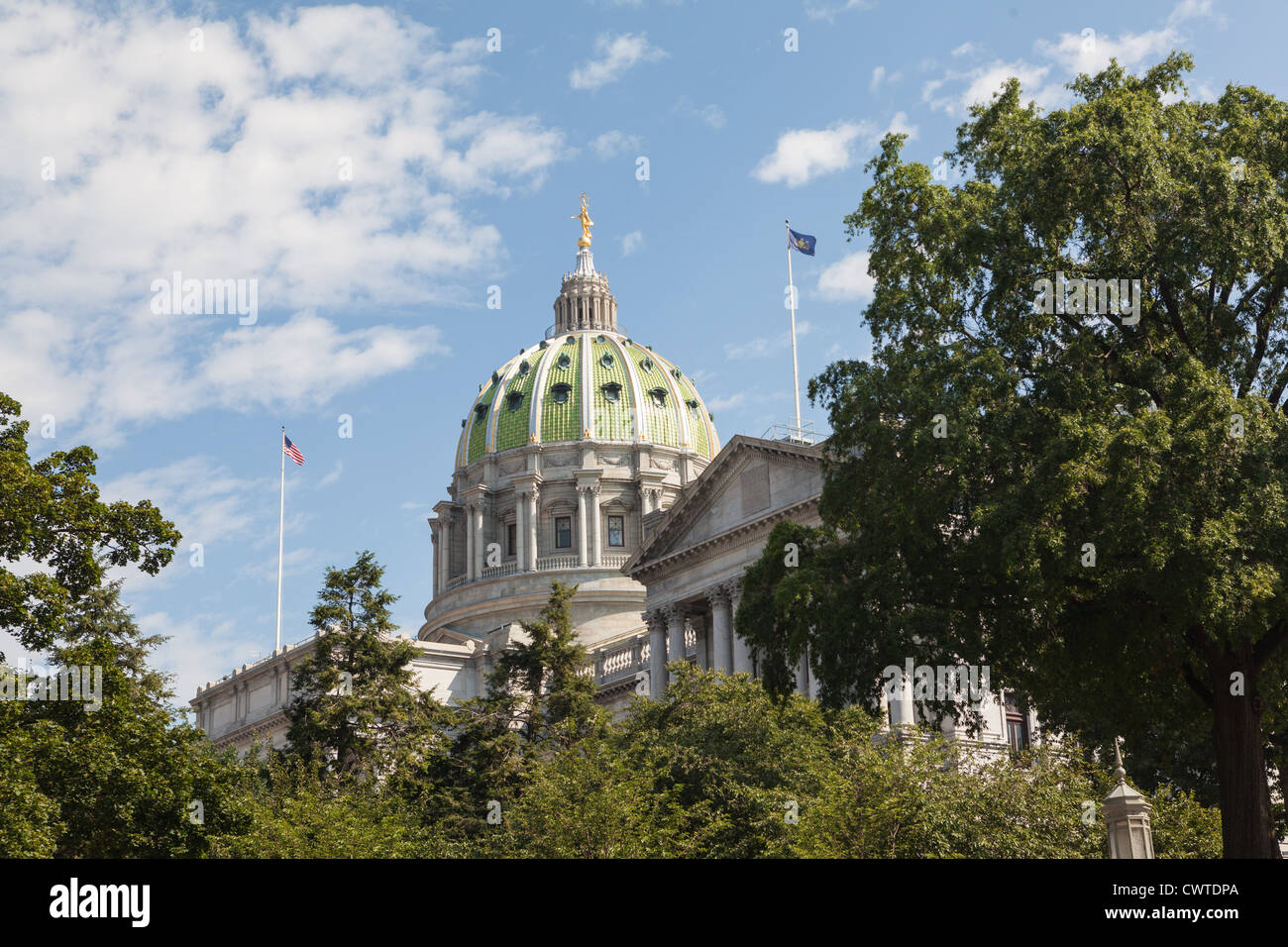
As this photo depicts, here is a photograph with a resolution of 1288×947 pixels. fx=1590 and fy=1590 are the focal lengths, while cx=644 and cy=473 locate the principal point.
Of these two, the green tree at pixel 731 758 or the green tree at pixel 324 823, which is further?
the green tree at pixel 731 758

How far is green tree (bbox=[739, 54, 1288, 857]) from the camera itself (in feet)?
Answer: 86.1

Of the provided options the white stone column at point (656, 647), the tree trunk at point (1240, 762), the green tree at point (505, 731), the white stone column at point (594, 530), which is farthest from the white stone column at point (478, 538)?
the tree trunk at point (1240, 762)

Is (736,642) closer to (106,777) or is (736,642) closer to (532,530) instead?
(106,777)

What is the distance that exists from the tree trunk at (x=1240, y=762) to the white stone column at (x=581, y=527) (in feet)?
279

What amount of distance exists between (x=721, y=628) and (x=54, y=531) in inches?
1546

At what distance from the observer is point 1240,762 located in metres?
27.3

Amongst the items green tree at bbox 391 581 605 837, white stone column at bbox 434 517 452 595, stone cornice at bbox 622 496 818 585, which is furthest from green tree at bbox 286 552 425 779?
white stone column at bbox 434 517 452 595

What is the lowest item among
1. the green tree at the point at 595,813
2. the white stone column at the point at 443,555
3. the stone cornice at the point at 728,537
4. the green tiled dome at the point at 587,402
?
the green tree at the point at 595,813

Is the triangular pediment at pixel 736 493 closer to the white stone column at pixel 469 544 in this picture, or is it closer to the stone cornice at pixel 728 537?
the stone cornice at pixel 728 537

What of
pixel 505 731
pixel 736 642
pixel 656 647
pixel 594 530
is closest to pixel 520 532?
pixel 594 530

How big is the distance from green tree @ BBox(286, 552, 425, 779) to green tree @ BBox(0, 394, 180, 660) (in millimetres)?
19449

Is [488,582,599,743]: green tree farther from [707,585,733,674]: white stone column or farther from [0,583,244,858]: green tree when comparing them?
[0,583,244,858]: green tree

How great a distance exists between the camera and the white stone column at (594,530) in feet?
368
